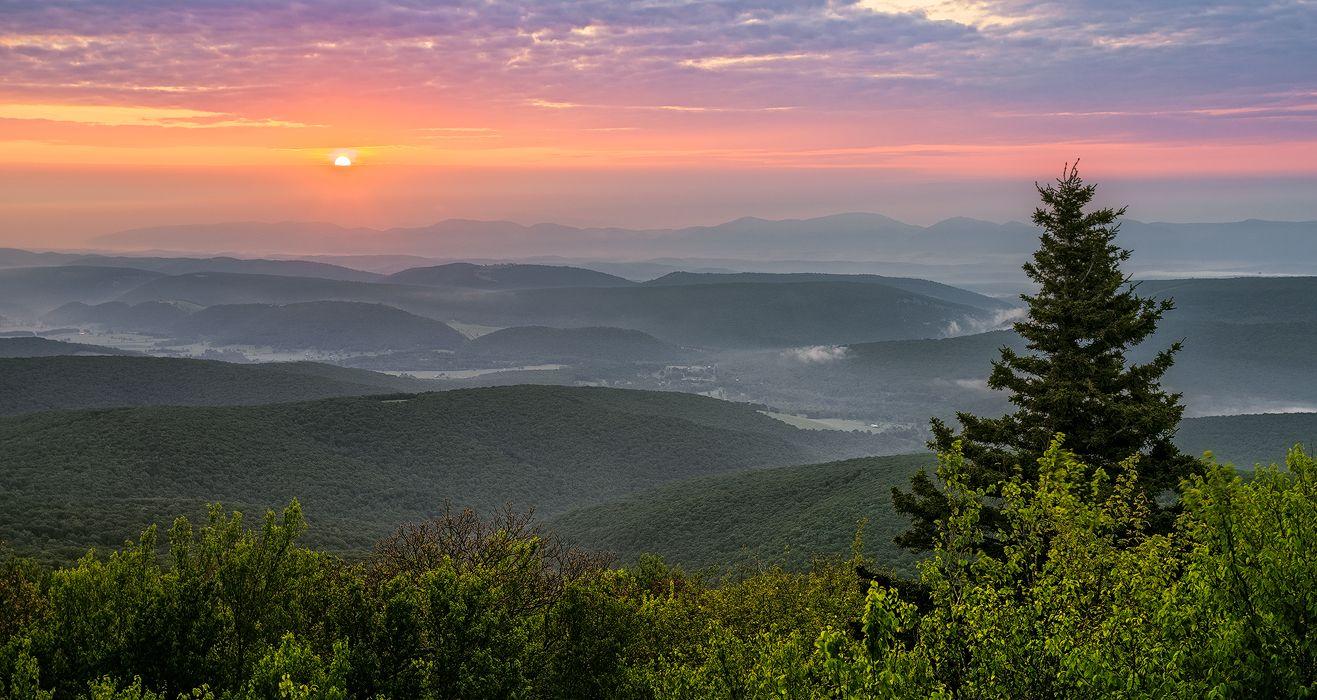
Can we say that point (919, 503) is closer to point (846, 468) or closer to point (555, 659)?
point (555, 659)

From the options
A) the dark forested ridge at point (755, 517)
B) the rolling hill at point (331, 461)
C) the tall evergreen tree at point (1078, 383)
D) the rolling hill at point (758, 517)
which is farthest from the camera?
the rolling hill at point (331, 461)

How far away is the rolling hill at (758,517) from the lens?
9194 centimetres

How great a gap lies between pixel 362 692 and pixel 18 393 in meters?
221

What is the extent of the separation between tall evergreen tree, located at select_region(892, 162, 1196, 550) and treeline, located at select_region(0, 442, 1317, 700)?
2755 millimetres

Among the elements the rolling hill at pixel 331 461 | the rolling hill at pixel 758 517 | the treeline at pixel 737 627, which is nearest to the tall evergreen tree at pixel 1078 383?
the treeline at pixel 737 627

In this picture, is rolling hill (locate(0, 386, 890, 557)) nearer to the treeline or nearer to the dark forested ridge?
the dark forested ridge

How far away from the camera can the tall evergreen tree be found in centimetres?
3098

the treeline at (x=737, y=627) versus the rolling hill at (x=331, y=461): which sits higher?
the treeline at (x=737, y=627)

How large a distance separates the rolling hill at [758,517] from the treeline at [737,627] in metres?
52.4

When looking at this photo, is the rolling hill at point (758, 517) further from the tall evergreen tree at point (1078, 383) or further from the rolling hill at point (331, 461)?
the tall evergreen tree at point (1078, 383)

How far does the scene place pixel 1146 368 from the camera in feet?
109

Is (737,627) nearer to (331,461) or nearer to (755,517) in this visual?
(755,517)

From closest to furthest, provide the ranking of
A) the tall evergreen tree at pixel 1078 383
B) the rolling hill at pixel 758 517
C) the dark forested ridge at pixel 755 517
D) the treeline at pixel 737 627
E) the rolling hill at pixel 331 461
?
the treeline at pixel 737 627 → the tall evergreen tree at pixel 1078 383 → the rolling hill at pixel 758 517 → the dark forested ridge at pixel 755 517 → the rolling hill at pixel 331 461

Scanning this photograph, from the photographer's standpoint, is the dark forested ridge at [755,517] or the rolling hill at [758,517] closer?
the rolling hill at [758,517]
